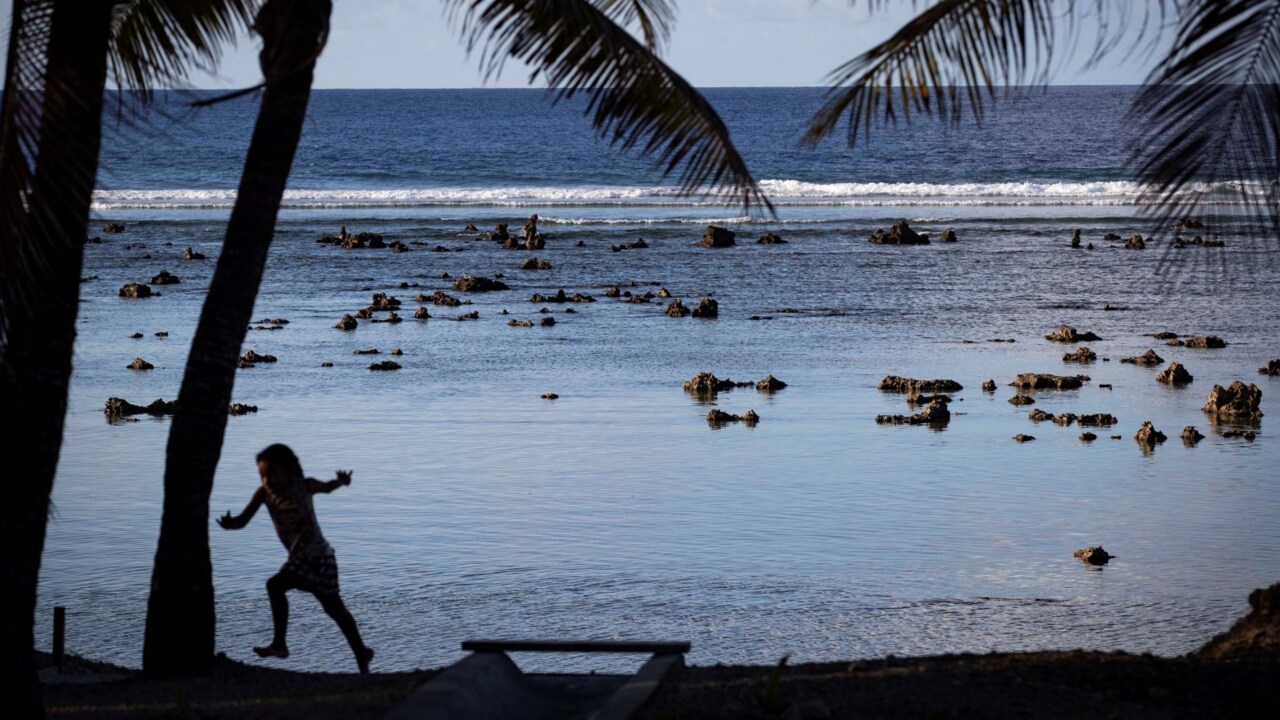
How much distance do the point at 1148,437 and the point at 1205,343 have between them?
6.58 metres

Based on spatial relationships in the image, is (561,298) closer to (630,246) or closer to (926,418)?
(630,246)

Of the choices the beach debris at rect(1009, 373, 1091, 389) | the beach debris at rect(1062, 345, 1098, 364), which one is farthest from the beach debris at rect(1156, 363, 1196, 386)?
the beach debris at rect(1062, 345, 1098, 364)

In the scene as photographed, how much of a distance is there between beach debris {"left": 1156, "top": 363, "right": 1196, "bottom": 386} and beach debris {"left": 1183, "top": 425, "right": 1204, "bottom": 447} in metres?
2.88

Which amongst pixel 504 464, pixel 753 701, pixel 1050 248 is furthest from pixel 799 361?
pixel 1050 248

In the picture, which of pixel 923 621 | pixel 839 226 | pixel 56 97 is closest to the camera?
pixel 56 97

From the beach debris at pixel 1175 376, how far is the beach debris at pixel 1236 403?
1559 mm

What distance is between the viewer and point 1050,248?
112 feet

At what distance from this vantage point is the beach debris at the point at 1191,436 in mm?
12734

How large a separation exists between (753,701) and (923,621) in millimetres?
2970

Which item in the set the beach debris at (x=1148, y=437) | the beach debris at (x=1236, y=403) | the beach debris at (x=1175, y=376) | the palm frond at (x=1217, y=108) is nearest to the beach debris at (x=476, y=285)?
the beach debris at (x=1175, y=376)

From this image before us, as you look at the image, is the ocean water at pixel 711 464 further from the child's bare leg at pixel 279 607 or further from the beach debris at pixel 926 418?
the child's bare leg at pixel 279 607

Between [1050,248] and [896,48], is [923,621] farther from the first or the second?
[1050,248]

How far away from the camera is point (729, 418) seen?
13.9 meters

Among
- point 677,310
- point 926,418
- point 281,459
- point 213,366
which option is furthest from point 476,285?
point 213,366
